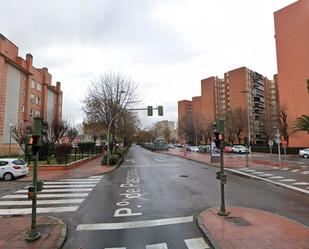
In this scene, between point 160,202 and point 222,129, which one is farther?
point 160,202

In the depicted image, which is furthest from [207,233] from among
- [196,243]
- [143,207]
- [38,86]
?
[38,86]

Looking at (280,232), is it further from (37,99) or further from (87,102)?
(37,99)

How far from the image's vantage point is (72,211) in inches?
359

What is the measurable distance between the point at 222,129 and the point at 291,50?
52.2 metres

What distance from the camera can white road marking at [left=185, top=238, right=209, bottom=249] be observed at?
5.84 metres

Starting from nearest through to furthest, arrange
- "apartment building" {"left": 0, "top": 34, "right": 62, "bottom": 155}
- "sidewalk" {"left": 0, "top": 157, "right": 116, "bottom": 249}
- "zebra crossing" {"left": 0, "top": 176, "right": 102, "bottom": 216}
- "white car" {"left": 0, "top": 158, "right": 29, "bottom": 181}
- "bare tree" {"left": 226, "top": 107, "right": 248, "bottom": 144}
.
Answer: "sidewalk" {"left": 0, "top": 157, "right": 116, "bottom": 249}
"zebra crossing" {"left": 0, "top": 176, "right": 102, "bottom": 216}
"white car" {"left": 0, "top": 158, "right": 29, "bottom": 181}
"apartment building" {"left": 0, "top": 34, "right": 62, "bottom": 155}
"bare tree" {"left": 226, "top": 107, "right": 248, "bottom": 144}

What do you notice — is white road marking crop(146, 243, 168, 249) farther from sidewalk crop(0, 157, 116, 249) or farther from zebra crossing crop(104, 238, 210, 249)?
sidewalk crop(0, 157, 116, 249)

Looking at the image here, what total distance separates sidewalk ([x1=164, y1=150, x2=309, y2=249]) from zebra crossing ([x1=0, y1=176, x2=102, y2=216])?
16.0ft

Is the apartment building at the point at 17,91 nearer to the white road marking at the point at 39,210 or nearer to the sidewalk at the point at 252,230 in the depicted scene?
the white road marking at the point at 39,210

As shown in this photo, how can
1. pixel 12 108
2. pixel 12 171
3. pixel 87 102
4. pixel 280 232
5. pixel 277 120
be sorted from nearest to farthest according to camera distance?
pixel 280 232, pixel 12 171, pixel 87 102, pixel 12 108, pixel 277 120

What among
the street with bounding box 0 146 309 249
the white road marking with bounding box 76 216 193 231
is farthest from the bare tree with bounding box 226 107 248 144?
the white road marking with bounding box 76 216 193 231

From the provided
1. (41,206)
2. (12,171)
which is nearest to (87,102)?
(12,171)

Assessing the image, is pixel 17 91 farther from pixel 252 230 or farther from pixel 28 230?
pixel 252 230

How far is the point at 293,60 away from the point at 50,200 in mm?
54024
